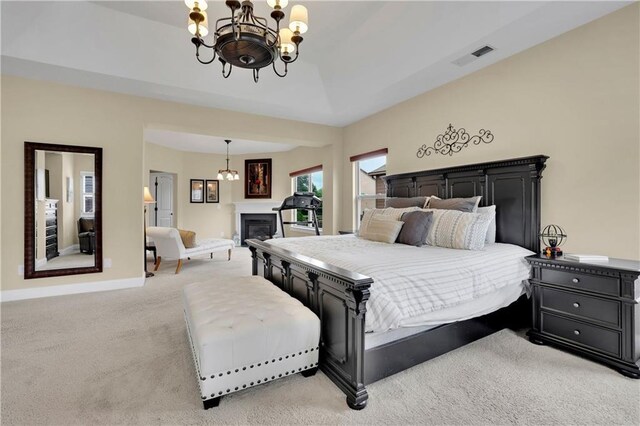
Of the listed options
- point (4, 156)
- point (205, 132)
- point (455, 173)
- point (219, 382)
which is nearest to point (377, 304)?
point (219, 382)

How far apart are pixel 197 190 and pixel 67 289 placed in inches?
202

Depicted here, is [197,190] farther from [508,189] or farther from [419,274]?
[419,274]

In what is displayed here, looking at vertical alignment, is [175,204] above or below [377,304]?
above

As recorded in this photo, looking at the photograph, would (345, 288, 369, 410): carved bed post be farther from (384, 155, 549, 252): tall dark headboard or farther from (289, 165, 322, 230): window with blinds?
(289, 165, 322, 230): window with blinds

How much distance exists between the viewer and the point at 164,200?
8.59 meters

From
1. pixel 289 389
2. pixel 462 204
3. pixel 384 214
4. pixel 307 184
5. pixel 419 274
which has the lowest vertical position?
pixel 289 389

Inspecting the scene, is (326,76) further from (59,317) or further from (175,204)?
→ (175,204)

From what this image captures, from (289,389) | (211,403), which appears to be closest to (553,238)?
(289,389)

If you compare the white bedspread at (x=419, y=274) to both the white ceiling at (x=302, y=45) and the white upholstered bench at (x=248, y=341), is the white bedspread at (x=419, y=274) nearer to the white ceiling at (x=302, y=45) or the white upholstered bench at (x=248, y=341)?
the white upholstered bench at (x=248, y=341)

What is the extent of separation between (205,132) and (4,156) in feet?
7.88

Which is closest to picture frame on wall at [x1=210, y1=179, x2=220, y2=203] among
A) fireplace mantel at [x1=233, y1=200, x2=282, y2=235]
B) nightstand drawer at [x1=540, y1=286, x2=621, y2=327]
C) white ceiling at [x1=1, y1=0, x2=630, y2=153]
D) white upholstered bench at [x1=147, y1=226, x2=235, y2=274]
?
fireplace mantel at [x1=233, y1=200, x2=282, y2=235]

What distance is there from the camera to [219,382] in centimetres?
167

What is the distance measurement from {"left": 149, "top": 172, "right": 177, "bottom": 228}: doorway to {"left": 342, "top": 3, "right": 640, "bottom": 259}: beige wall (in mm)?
7770

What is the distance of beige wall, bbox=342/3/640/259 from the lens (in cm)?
245
